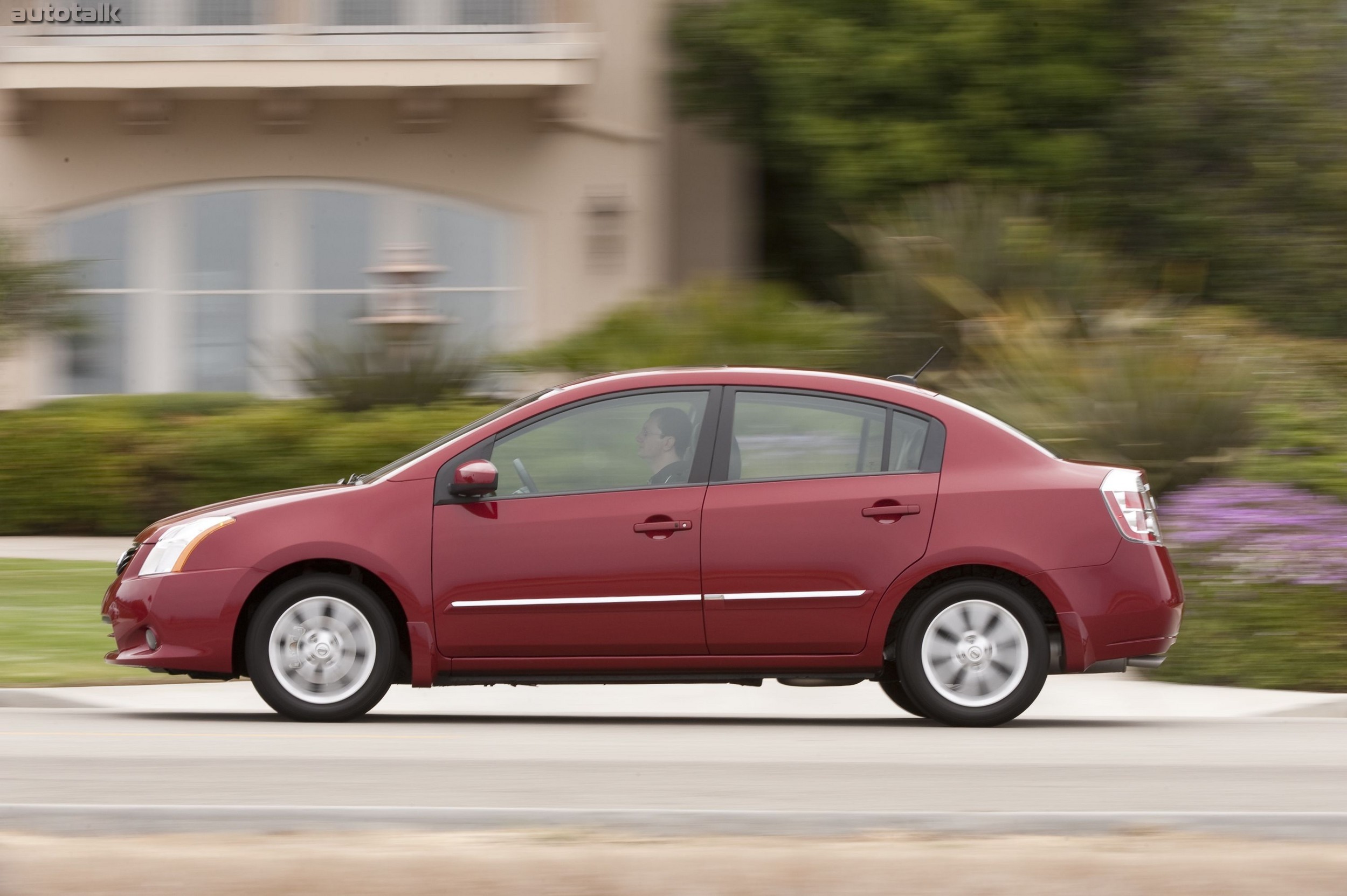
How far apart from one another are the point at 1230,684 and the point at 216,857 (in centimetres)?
623

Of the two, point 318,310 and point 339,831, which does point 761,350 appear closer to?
point 318,310

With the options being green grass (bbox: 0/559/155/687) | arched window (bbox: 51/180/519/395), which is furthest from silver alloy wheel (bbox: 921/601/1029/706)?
arched window (bbox: 51/180/519/395)

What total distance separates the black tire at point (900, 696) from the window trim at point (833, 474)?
987mm

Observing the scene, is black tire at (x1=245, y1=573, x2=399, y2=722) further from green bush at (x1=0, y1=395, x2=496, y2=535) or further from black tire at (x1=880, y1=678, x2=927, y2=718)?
green bush at (x1=0, y1=395, x2=496, y2=535)

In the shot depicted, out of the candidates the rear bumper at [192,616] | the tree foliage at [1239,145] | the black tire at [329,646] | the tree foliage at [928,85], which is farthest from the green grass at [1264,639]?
the tree foliage at [1239,145]

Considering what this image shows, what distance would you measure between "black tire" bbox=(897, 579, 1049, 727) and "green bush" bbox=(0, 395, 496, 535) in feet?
26.4

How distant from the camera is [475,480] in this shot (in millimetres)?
7578

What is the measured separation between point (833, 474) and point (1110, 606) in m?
1.29

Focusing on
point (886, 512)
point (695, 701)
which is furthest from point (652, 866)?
point (695, 701)

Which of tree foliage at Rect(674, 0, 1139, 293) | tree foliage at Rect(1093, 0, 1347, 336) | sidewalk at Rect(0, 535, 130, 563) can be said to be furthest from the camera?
tree foliage at Rect(1093, 0, 1347, 336)

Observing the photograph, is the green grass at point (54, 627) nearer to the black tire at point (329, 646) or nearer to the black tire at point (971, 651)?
the black tire at point (329, 646)

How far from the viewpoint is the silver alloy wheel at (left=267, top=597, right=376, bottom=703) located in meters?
7.64

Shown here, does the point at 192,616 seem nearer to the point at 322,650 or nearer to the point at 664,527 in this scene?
the point at 322,650

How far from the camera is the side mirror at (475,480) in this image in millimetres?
7586
